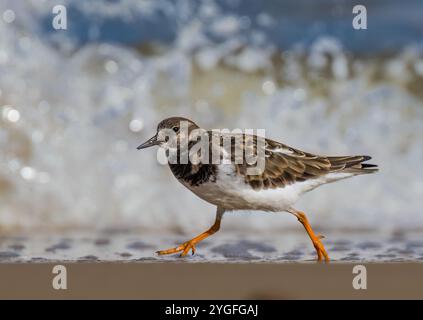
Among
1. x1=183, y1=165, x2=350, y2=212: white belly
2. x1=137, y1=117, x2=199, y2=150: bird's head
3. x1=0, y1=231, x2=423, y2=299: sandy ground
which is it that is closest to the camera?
x1=0, y1=231, x2=423, y2=299: sandy ground

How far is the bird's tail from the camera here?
138 inches

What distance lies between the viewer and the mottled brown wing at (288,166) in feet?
10.8

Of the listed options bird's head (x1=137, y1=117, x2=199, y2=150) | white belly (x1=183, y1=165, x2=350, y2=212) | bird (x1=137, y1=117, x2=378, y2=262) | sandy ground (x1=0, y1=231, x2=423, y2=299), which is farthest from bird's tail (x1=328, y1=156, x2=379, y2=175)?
bird's head (x1=137, y1=117, x2=199, y2=150)

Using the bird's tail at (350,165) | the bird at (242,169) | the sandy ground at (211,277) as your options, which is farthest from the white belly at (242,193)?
the sandy ground at (211,277)

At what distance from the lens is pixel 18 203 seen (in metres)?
4.82

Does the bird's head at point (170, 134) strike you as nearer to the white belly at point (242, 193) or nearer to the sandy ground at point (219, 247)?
the white belly at point (242, 193)

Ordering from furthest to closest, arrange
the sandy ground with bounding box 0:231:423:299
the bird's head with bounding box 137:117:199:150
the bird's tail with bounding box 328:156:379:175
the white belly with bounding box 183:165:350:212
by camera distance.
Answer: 1. the bird's tail with bounding box 328:156:379:175
2. the bird's head with bounding box 137:117:199:150
3. the white belly with bounding box 183:165:350:212
4. the sandy ground with bounding box 0:231:423:299

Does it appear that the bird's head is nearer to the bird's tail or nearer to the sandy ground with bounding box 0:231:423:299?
the sandy ground with bounding box 0:231:423:299

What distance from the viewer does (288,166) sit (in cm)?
341

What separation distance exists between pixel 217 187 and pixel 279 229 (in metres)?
1.63

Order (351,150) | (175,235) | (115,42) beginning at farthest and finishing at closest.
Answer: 1. (115,42)
2. (351,150)
3. (175,235)

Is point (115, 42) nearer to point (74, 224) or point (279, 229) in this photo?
point (74, 224)

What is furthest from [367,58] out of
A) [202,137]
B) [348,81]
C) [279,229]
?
[202,137]

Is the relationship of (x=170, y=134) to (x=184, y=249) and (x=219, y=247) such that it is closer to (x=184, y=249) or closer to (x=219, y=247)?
(x=184, y=249)
